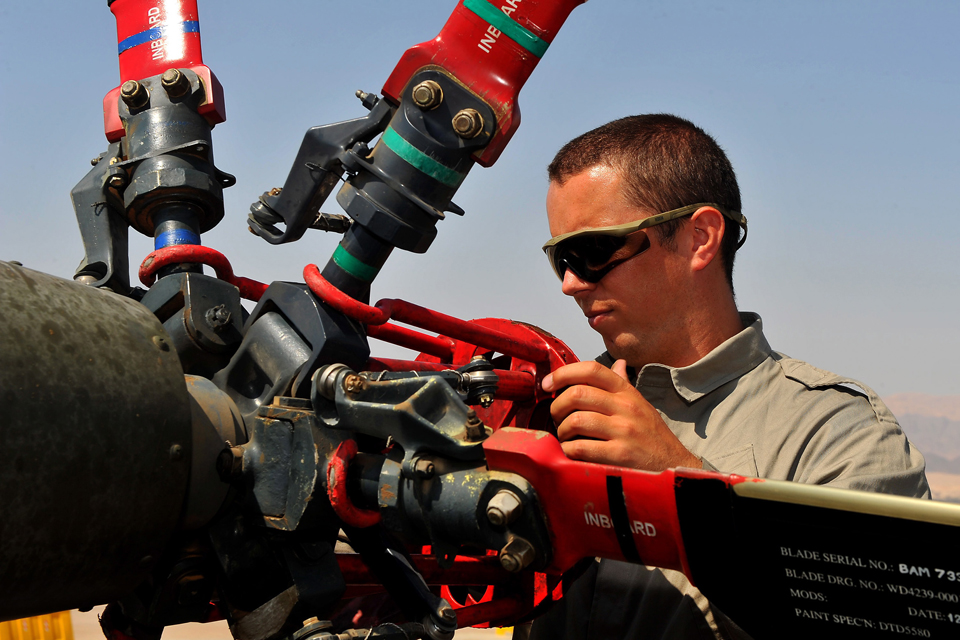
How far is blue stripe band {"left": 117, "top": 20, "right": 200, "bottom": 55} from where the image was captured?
2.08 metres

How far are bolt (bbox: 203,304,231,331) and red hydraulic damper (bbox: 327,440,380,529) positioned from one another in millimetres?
458

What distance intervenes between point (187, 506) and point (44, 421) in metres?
0.32

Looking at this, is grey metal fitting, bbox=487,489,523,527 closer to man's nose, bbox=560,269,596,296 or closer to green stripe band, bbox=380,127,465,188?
green stripe band, bbox=380,127,465,188

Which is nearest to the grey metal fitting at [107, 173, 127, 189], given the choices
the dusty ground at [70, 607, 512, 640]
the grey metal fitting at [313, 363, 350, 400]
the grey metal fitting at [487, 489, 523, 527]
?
the grey metal fitting at [313, 363, 350, 400]

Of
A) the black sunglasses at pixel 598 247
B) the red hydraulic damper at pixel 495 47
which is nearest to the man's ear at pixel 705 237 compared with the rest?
the black sunglasses at pixel 598 247

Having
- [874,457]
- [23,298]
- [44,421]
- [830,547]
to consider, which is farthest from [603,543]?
[874,457]

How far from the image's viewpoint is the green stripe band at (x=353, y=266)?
1606mm

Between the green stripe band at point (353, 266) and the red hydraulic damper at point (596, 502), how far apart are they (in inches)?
19.2

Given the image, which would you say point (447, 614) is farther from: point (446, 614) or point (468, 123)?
point (468, 123)

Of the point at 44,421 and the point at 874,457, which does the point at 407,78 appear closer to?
the point at 44,421

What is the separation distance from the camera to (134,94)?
6.45 feet

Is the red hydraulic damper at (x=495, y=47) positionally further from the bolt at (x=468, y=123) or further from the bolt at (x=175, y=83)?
the bolt at (x=175, y=83)

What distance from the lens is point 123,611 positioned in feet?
4.89

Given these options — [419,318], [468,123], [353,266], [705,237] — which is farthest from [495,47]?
[705,237]
